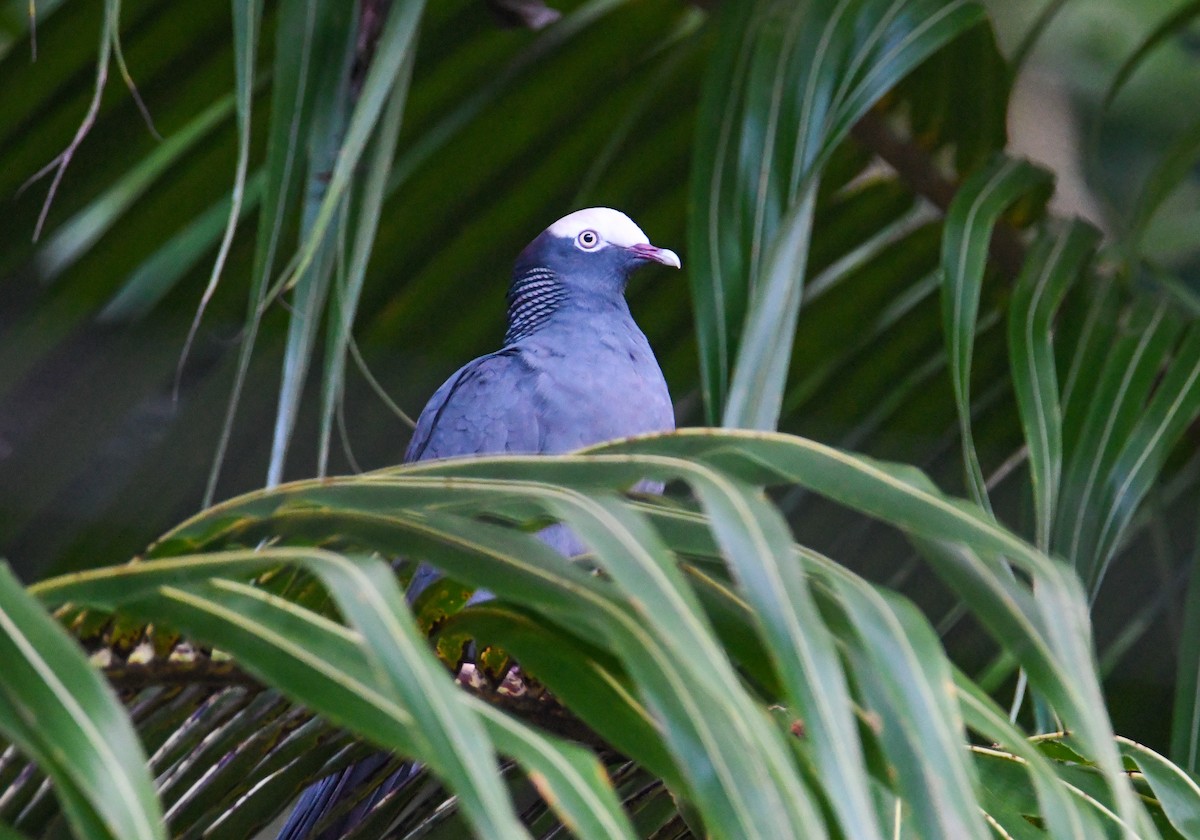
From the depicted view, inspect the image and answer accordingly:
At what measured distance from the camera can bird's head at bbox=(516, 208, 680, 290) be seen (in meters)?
1.44

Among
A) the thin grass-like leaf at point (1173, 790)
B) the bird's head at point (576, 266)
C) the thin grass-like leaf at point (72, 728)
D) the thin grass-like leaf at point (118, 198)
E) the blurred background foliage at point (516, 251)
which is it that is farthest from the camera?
the bird's head at point (576, 266)

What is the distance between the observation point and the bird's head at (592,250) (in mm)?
1439

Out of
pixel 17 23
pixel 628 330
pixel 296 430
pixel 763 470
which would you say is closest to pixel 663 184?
pixel 628 330

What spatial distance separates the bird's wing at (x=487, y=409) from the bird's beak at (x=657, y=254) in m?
0.18

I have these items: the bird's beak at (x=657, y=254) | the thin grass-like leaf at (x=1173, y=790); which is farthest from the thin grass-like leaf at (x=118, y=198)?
the thin grass-like leaf at (x=1173, y=790)

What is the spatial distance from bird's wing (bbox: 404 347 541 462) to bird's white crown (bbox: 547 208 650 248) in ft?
0.50

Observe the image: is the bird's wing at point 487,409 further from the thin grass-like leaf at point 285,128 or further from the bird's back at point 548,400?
the thin grass-like leaf at point 285,128

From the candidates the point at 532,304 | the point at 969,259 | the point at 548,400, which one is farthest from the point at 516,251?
the point at 969,259

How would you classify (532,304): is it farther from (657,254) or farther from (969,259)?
(969,259)

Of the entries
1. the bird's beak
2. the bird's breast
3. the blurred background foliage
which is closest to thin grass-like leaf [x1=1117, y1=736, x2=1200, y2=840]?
the blurred background foliage

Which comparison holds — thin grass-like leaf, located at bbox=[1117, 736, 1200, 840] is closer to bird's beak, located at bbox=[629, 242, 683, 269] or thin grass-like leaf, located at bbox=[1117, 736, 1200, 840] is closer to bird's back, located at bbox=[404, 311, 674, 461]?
bird's back, located at bbox=[404, 311, 674, 461]

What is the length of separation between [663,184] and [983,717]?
1024 mm

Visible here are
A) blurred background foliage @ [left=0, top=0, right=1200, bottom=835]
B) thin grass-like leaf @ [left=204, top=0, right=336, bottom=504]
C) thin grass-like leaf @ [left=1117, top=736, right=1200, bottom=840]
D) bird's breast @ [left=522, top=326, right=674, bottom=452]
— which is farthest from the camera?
bird's breast @ [left=522, top=326, right=674, bottom=452]

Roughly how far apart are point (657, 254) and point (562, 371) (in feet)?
0.54
